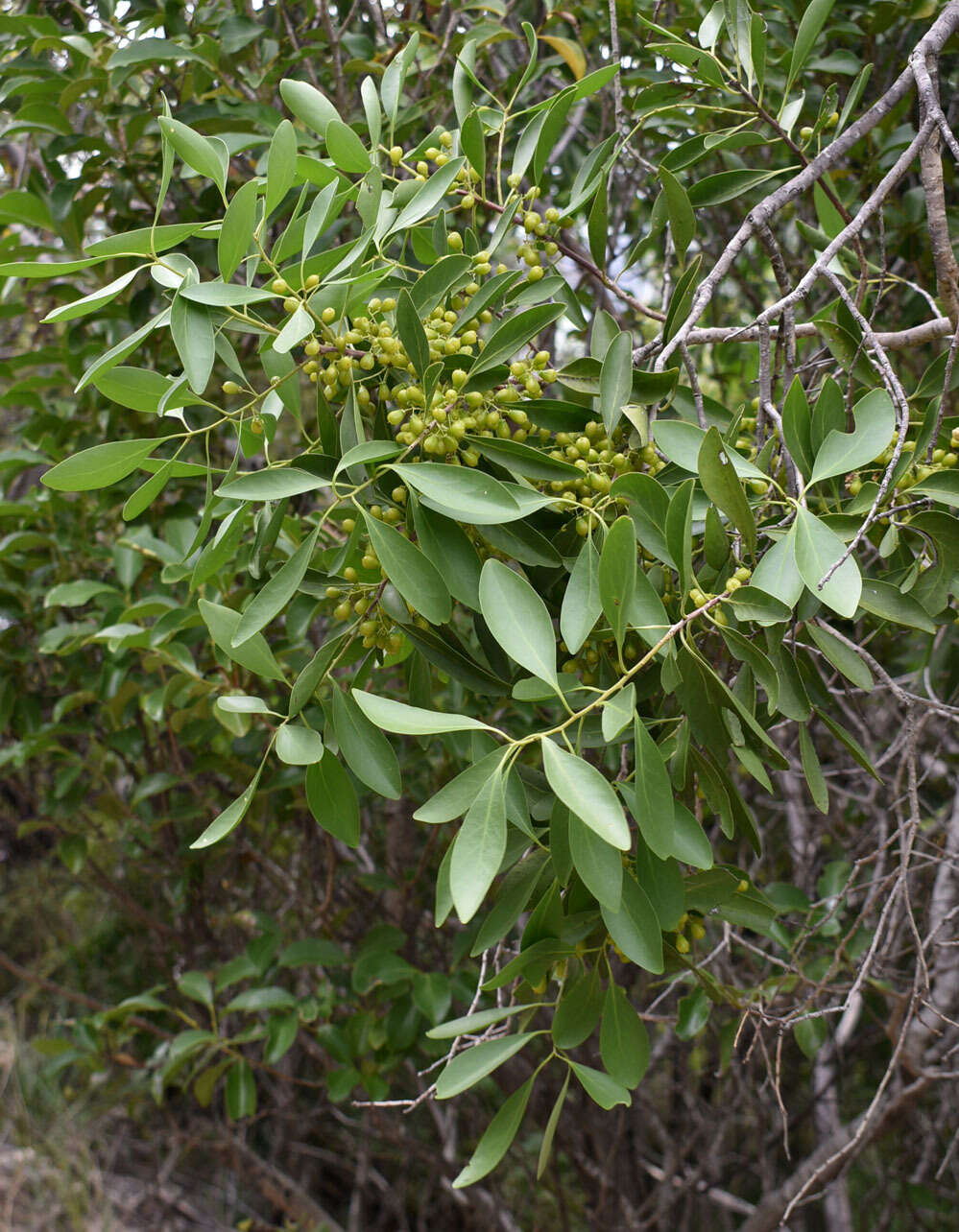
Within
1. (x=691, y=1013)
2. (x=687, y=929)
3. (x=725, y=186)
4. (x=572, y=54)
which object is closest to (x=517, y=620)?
(x=687, y=929)

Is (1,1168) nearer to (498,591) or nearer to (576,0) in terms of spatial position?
(498,591)

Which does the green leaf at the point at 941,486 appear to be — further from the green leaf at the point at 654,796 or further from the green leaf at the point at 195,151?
the green leaf at the point at 195,151

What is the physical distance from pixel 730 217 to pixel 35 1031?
9.18ft

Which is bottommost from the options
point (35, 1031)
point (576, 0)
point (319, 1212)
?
point (35, 1031)

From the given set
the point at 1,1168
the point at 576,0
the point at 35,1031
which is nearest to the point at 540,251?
the point at 576,0

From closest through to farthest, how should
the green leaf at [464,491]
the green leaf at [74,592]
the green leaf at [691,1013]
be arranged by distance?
the green leaf at [464,491] < the green leaf at [691,1013] < the green leaf at [74,592]

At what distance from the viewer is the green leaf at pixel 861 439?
1.94ft

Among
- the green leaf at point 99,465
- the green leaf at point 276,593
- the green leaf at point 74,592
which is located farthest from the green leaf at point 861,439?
the green leaf at point 74,592

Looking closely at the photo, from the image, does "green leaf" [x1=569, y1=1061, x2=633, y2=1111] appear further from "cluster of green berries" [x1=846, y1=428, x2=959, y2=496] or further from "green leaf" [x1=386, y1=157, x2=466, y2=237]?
"green leaf" [x1=386, y1=157, x2=466, y2=237]

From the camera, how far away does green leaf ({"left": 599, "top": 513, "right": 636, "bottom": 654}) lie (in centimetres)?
52

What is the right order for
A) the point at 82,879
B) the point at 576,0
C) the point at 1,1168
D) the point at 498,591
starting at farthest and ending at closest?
the point at 1,1168 → the point at 82,879 → the point at 576,0 → the point at 498,591

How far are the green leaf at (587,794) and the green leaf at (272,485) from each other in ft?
0.78

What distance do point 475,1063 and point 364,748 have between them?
21 centimetres

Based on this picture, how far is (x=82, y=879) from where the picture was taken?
2115 mm
